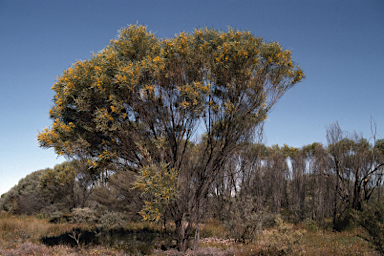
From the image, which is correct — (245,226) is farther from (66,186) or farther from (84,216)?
(66,186)

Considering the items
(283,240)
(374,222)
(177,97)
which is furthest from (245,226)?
(177,97)

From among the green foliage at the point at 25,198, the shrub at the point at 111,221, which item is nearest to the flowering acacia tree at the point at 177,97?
the shrub at the point at 111,221

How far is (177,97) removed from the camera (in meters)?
9.07

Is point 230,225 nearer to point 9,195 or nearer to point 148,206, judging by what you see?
point 148,206

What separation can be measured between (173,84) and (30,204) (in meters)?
21.1

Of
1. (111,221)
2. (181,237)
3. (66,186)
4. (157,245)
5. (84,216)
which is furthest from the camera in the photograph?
(66,186)

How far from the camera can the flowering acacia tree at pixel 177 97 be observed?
857 cm

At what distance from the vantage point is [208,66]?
8.84 metres

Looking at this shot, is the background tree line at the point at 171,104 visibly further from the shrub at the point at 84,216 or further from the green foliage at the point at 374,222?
the shrub at the point at 84,216

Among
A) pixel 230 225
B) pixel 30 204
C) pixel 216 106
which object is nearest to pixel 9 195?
pixel 30 204

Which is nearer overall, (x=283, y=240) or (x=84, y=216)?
(x=283, y=240)

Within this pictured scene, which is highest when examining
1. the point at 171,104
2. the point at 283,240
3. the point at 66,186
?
the point at 171,104

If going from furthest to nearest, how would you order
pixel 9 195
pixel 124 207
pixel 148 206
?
pixel 9 195 < pixel 124 207 < pixel 148 206

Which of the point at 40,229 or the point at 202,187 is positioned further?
the point at 40,229
